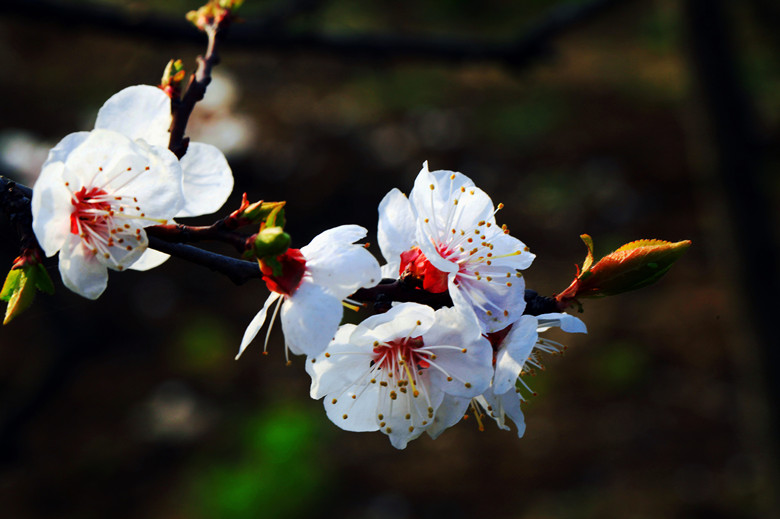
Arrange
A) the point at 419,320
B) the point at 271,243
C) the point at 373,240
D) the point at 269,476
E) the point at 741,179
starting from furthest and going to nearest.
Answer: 1. the point at 373,240
2. the point at 269,476
3. the point at 741,179
4. the point at 419,320
5. the point at 271,243

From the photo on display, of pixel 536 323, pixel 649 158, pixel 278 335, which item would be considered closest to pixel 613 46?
pixel 649 158

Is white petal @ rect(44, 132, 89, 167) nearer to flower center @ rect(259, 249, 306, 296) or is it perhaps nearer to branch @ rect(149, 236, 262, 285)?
branch @ rect(149, 236, 262, 285)

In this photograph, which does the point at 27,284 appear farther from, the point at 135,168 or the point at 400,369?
the point at 400,369

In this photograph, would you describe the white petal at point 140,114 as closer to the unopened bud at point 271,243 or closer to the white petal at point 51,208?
the white petal at point 51,208

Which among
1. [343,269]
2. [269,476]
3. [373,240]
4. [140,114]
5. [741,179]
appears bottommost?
[269,476]

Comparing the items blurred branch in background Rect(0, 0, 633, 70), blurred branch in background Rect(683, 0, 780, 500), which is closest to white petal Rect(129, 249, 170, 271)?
blurred branch in background Rect(0, 0, 633, 70)

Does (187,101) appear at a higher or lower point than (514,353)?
higher

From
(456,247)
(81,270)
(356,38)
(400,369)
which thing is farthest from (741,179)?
(81,270)

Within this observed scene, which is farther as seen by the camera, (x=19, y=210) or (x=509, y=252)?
(x=509, y=252)

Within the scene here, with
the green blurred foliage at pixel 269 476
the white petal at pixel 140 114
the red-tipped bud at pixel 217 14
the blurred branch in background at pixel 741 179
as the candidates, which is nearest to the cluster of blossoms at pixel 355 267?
the white petal at pixel 140 114
